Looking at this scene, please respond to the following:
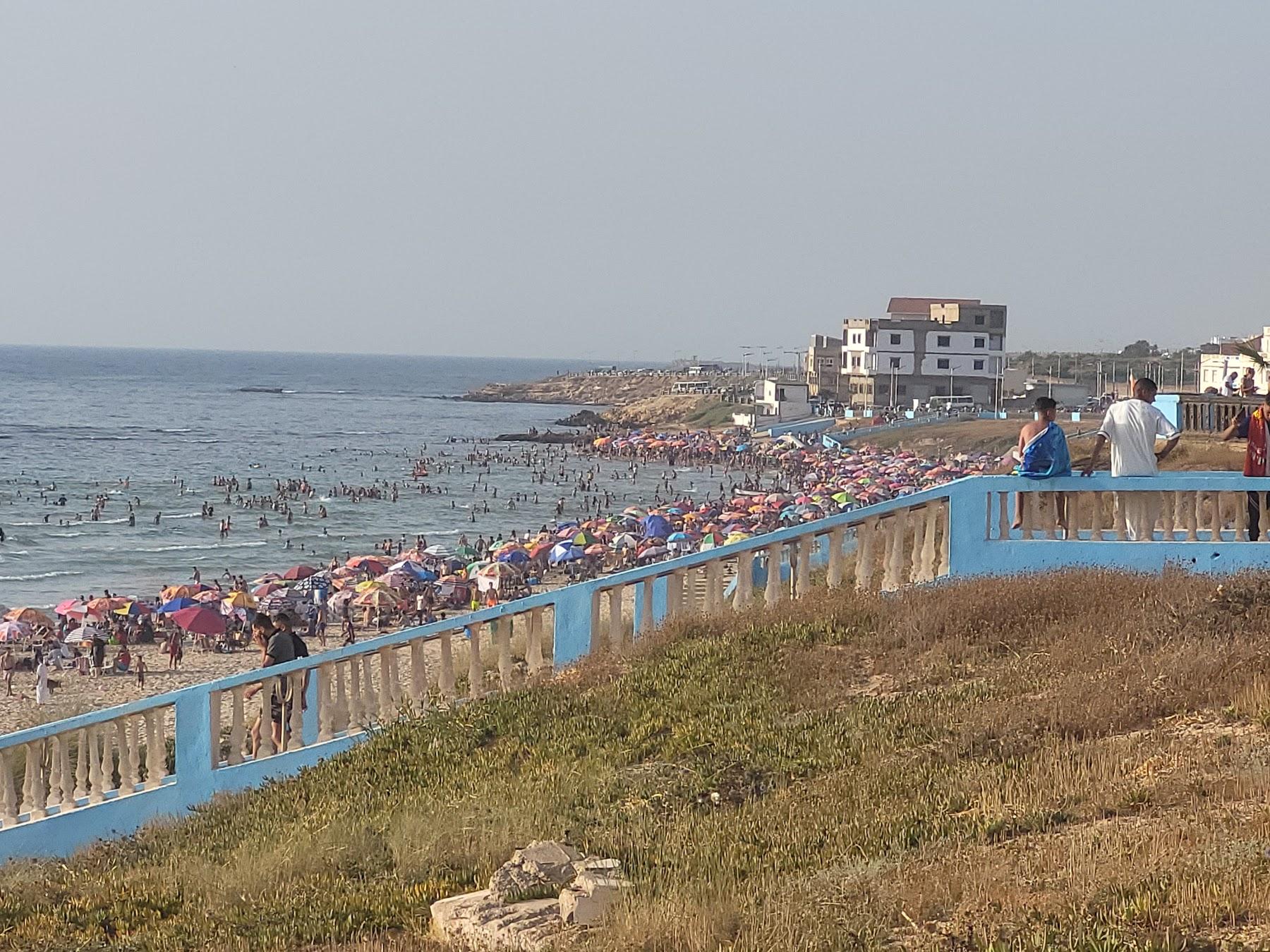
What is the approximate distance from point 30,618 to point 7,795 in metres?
24.4

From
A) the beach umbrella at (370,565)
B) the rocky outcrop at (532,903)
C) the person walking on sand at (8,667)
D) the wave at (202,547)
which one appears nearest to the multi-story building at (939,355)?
the wave at (202,547)

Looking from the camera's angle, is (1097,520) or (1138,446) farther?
(1097,520)

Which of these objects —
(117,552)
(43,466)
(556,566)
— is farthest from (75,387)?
(556,566)

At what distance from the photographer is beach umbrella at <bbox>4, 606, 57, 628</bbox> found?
112 feet

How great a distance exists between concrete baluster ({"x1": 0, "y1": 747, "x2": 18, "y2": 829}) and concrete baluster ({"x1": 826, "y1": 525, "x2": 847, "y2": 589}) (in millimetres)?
6257

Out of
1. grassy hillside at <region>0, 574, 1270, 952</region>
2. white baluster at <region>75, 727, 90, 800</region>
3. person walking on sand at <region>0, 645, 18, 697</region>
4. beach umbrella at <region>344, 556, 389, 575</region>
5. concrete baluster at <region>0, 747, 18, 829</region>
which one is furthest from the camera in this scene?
beach umbrella at <region>344, 556, 389, 575</region>

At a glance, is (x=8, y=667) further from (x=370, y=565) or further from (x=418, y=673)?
(x=418, y=673)

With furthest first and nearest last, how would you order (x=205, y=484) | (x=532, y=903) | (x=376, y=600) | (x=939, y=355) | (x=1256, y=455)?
(x=939, y=355) → (x=205, y=484) → (x=376, y=600) → (x=1256, y=455) → (x=532, y=903)

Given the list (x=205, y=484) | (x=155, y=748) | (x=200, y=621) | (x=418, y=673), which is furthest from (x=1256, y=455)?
(x=205, y=484)

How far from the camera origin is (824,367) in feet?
379

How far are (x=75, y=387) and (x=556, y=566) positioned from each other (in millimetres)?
162542

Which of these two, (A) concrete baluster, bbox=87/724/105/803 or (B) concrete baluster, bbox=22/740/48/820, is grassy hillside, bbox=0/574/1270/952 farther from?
(B) concrete baluster, bbox=22/740/48/820

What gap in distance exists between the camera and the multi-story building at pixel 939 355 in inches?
4018

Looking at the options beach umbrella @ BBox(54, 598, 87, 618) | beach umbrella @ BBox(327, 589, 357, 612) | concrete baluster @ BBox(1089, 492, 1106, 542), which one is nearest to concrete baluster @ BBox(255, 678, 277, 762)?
concrete baluster @ BBox(1089, 492, 1106, 542)
